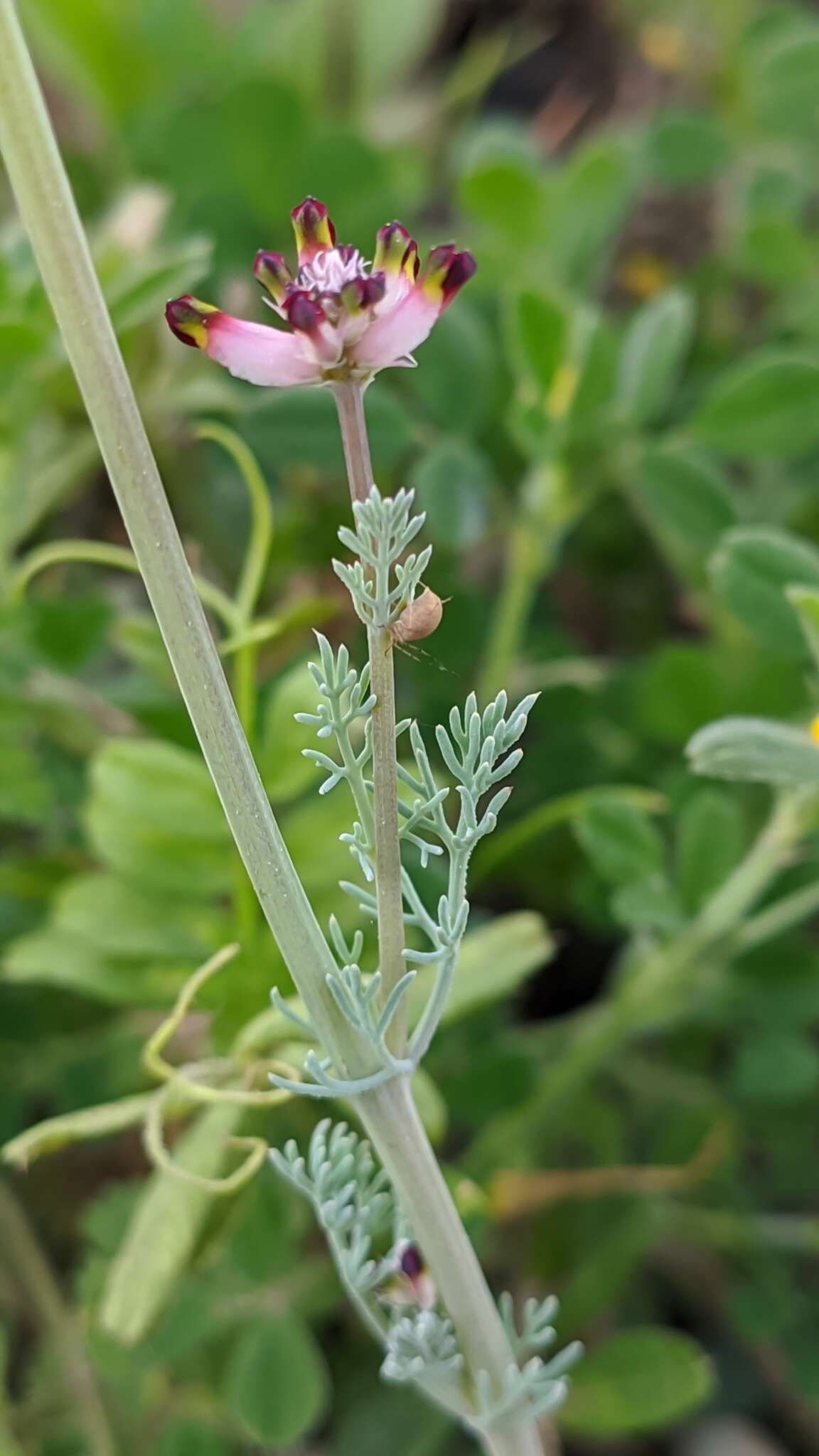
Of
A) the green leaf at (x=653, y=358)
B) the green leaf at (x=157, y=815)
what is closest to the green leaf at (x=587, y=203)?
the green leaf at (x=653, y=358)

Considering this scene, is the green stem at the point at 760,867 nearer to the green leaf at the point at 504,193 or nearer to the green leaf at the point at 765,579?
the green leaf at the point at 765,579

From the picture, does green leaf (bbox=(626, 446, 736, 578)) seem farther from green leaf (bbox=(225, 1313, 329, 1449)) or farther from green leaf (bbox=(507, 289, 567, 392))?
green leaf (bbox=(225, 1313, 329, 1449))

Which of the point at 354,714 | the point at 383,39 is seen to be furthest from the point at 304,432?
the point at 383,39

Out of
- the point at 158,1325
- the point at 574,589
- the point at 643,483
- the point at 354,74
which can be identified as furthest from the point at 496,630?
the point at 354,74

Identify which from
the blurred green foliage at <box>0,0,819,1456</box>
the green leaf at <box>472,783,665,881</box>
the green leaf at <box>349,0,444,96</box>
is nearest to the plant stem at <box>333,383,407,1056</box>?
the blurred green foliage at <box>0,0,819,1456</box>

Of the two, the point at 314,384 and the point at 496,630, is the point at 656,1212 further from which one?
the point at 314,384

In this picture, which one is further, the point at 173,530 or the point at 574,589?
the point at 574,589
